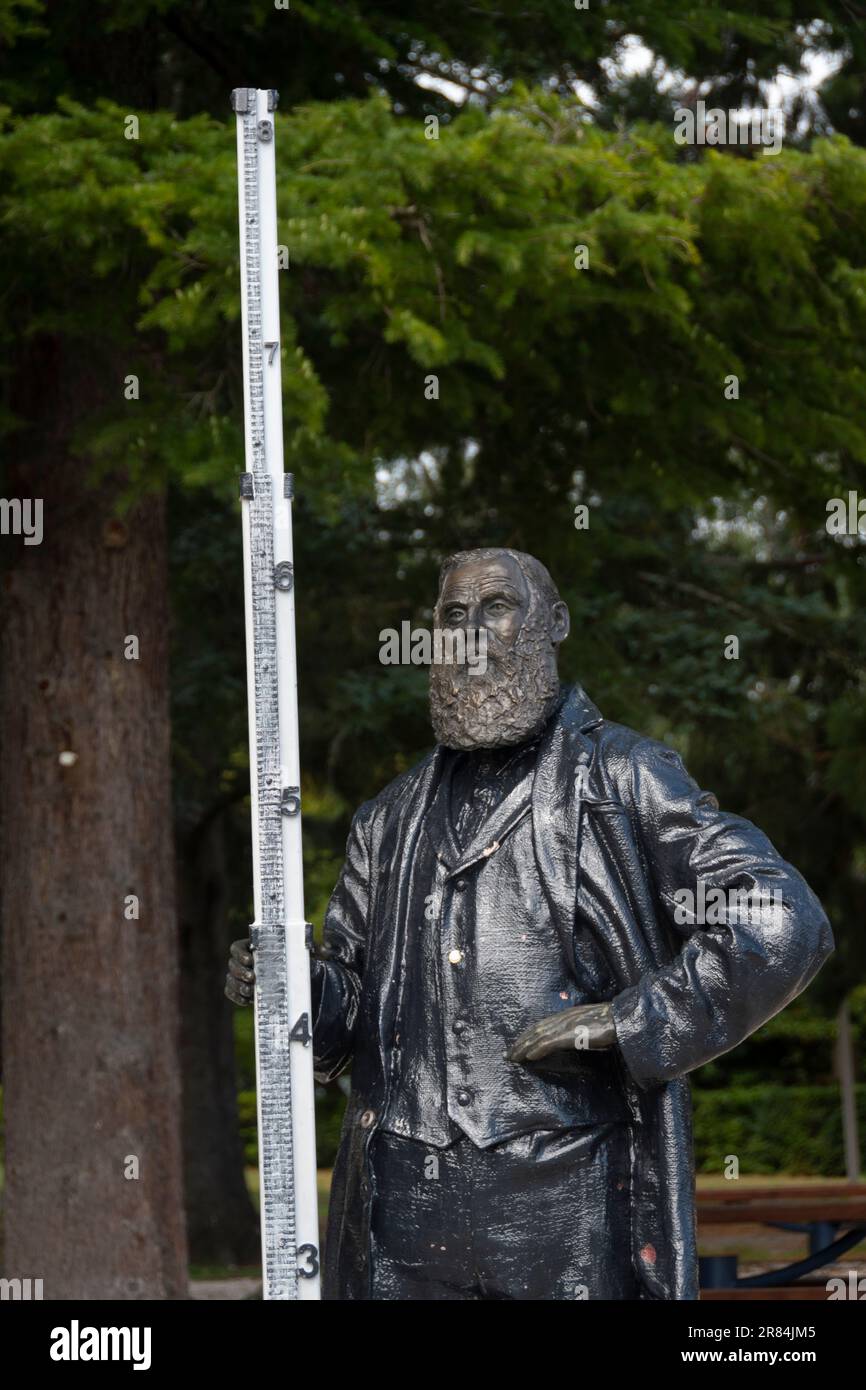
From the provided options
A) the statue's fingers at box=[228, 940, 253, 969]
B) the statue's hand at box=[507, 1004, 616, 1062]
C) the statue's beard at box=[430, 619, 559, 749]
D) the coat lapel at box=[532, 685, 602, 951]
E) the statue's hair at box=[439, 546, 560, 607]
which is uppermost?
the statue's hair at box=[439, 546, 560, 607]

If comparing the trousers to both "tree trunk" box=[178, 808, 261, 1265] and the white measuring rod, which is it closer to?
the white measuring rod

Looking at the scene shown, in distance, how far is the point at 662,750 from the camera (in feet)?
12.1

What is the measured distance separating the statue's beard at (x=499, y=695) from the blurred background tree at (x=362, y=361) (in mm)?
2858

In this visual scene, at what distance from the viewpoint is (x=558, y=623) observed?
3824 mm

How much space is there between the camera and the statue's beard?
368 centimetres

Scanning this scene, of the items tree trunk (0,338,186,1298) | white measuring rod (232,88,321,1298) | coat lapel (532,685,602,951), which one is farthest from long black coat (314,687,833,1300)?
tree trunk (0,338,186,1298)

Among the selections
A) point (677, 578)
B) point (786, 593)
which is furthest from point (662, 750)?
point (786, 593)

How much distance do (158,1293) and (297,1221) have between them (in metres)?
5.13

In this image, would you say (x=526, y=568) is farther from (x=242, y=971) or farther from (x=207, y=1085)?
(x=207, y=1085)

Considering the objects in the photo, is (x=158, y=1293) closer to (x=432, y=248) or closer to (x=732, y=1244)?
(x=432, y=248)

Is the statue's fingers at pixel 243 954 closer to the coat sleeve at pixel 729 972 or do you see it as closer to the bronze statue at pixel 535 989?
the bronze statue at pixel 535 989

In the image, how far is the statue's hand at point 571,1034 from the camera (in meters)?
3.31

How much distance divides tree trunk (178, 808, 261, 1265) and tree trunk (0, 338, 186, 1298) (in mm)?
5605

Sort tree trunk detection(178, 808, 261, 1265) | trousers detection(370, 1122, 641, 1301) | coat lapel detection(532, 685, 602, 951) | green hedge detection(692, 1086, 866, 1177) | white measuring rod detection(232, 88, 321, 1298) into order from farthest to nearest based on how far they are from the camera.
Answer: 1. green hedge detection(692, 1086, 866, 1177)
2. tree trunk detection(178, 808, 261, 1265)
3. coat lapel detection(532, 685, 602, 951)
4. trousers detection(370, 1122, 641, 1301)
5. white measuring rod detection(232, 88, 321, 1298)
